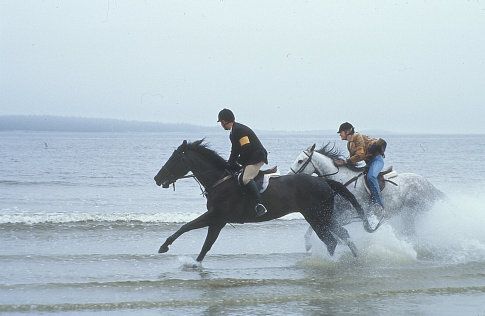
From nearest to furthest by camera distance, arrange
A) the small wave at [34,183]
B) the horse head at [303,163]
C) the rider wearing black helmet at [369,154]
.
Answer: the horse head at [303,163], the rider wearing black helmet at [369,154], the small wave at [34,183]

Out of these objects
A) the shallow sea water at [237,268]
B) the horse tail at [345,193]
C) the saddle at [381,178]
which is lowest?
the shallow sea water at [237,268]

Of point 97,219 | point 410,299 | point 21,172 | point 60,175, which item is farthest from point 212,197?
point 21,172

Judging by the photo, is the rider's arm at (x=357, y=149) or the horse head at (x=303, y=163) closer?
the horse head at (x=303, y=163)

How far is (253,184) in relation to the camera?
41.7 feet

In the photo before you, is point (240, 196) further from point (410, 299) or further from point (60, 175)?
point (60, 175)

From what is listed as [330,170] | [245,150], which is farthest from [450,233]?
[245,150]

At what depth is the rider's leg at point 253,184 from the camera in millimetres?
12609

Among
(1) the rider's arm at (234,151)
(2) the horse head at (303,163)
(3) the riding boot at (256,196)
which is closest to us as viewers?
(1) the rider's arm at (234,151)

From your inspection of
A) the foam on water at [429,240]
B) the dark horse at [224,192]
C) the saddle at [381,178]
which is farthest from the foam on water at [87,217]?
the dark horse at [224,192]

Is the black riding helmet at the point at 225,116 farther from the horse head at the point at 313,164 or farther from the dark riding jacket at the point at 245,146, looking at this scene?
the horse head at the point at 313,164

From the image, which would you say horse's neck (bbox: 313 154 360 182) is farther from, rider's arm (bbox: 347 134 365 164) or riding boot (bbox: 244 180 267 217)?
riding boot (bbox: 244 180 267 217)

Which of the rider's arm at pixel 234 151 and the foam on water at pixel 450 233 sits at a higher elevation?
the rider's arm at pixel 234 151

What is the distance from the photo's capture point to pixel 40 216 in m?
21.9

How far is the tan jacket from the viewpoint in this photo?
47.1 feet
